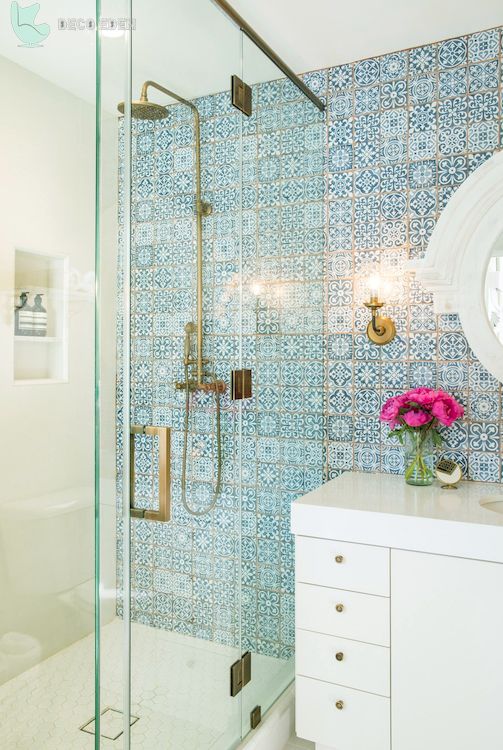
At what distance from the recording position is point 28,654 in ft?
3.76

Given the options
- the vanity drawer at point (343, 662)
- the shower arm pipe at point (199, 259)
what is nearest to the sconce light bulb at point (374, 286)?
the shower arm pipe at point (199, 259)

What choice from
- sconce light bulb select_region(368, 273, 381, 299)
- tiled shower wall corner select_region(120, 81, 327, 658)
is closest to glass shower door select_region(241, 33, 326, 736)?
tiled shower wall corner select_region(120, 81, 327, 658)

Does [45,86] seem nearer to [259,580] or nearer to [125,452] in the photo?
[125,452]

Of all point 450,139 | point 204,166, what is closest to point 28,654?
point 204,166

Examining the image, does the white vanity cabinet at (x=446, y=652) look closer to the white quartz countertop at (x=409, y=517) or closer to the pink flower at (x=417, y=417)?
the white quartz countertop at (x=409, y=517)

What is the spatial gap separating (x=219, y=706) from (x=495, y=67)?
95.1 inches

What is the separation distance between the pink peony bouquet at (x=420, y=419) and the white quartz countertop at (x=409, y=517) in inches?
3.1

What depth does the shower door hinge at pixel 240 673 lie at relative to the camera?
184 cm

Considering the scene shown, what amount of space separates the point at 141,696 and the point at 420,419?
4.29 ft

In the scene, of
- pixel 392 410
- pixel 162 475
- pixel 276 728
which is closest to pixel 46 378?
pixel 162 475

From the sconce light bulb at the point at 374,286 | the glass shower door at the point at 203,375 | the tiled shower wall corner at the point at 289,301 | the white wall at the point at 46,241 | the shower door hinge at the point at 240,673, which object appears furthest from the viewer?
the sconce light bulb at the point at 374,286

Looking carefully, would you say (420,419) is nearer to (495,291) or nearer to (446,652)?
(495,291)

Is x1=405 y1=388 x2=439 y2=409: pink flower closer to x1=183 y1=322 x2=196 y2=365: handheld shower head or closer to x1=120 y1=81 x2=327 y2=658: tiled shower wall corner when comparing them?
x1=120 y1=81 x2=327 y2=658: tiled shower wall corner

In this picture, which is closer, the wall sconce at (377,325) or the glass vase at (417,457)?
the glass vase at (417,457)
